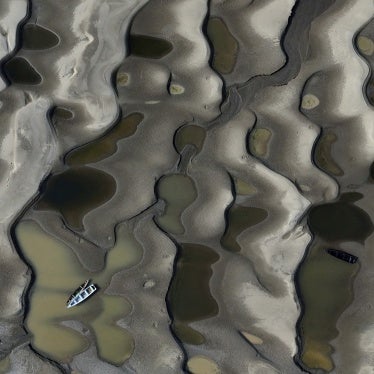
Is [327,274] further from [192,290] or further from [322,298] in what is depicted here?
[192,290]

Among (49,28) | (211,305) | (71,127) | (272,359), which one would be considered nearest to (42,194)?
(71,127)

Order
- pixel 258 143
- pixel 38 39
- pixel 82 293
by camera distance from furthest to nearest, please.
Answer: pixel 82 293 < pixel 258 143 < pixel 38 39

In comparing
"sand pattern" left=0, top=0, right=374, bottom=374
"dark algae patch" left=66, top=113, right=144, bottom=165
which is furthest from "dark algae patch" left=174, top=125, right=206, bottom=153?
"dark algae patch" left=66, top=113, right=144, bottom=165

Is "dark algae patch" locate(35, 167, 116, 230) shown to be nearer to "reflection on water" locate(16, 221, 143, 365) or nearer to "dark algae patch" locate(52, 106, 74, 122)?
"reflection on water" locate(16, 221, 143, 365)

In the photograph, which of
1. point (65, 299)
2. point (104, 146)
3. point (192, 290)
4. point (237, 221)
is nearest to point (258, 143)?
point (237, 221)

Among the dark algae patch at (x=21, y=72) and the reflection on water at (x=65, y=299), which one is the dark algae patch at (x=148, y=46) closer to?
the dark algae patch at (x=21, y=72)

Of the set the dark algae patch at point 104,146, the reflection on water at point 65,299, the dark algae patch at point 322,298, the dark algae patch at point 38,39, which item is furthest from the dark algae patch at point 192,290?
the dark algae patch at point 38,39
